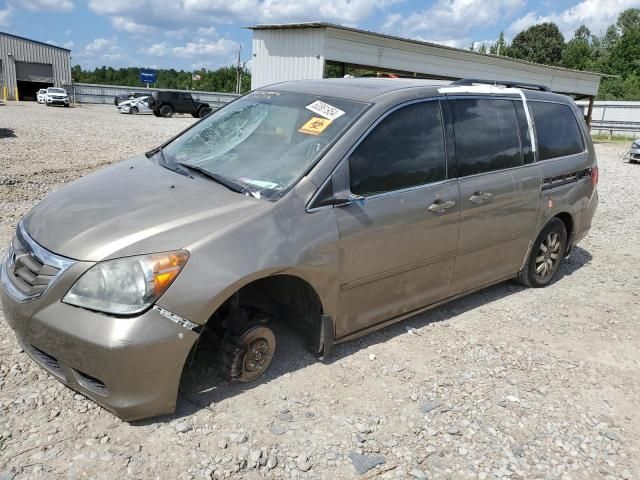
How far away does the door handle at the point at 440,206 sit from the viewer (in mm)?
3732

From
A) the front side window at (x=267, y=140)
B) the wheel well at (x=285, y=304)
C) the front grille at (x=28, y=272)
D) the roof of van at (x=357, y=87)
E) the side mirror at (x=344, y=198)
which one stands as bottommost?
the wheel well at (x=285, y=304)

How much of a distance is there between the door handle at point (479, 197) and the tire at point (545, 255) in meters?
1.10

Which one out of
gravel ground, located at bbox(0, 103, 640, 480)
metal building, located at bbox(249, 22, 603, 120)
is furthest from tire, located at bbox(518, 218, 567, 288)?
metal building, located at bbox(249, 22, 603, 120)

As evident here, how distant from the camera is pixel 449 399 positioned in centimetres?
330

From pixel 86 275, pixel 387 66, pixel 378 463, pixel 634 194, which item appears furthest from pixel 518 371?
pixel 387 66

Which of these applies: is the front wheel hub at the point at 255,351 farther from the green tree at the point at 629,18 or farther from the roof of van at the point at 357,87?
the green tree at the point at 629,18

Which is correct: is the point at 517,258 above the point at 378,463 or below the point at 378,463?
above

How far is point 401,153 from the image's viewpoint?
11.8ft

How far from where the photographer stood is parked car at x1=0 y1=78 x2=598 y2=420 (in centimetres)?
261

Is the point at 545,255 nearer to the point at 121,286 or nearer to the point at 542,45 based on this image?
the point at 121,286

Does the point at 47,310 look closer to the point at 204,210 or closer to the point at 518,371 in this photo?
the point at 204,210

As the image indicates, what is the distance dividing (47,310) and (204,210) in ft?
3.04

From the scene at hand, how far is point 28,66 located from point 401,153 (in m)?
57.4

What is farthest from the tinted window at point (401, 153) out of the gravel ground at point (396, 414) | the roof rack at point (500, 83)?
the gravel ground at point (396, 414)
